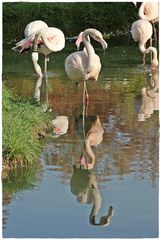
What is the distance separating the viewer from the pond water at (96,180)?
554 centimetres

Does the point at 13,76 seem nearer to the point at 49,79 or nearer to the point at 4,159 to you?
the point at 49,79

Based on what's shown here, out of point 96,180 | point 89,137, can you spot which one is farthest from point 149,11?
point 96,180

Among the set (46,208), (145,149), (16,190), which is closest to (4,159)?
(16,190)

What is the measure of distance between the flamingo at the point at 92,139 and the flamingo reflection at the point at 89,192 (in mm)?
184

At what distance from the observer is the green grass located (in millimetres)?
6949

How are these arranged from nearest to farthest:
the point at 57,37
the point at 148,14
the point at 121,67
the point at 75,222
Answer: the point at 75,222 → the point at 57,37 → the point at 121,67 → the point at 148,14

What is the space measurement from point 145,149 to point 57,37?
4.50 meters

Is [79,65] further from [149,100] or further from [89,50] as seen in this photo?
[149,100]

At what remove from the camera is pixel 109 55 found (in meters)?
16.2

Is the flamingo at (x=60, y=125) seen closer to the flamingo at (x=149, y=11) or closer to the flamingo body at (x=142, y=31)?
the flamingo body at (x=142, y=31)

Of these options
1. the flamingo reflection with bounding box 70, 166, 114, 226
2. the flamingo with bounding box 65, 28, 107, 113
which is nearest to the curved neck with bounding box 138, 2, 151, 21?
the flamingo with bounding box 65, 28, 107, 113

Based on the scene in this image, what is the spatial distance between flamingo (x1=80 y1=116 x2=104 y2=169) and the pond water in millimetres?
56

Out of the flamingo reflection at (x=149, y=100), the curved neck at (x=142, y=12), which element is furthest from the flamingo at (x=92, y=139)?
the curved neck at (x=142, y=12)

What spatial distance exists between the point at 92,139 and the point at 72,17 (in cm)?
1161
